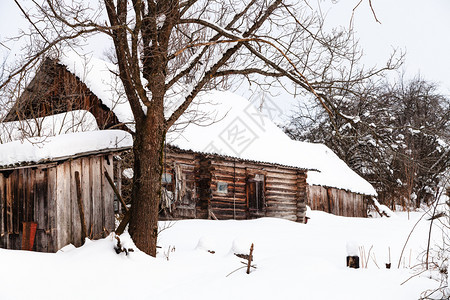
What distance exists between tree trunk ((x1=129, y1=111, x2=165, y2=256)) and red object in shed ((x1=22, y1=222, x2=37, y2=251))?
1487 millimetres

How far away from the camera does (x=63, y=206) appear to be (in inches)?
251

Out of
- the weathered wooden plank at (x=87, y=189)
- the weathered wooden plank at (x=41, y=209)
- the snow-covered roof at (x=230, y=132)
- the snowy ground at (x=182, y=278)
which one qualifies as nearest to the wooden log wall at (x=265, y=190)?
Answer: the snow-covered roof at (x=230, y=132)

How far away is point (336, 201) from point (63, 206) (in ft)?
64.0

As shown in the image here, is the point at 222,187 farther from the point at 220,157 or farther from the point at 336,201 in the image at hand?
the point at 336,201

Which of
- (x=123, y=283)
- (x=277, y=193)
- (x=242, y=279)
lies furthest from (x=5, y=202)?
(x=277, y=193)

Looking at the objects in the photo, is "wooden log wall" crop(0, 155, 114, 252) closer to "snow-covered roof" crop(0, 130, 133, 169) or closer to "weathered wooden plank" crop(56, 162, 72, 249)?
"weathered wooden plank" crop(56, 162, 72, 249)

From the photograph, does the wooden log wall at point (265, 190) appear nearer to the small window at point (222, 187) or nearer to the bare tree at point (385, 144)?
the small window at point (222, 187)

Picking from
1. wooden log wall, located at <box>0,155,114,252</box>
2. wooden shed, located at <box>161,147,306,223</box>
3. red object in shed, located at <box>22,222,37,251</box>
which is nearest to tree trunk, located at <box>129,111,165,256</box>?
wooden log wall, located at <box>0,155,114,252</box>

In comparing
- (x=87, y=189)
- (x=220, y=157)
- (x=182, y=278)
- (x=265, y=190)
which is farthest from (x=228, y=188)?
(x=182, y=278)

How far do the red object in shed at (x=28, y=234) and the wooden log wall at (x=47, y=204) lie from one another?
7 centimetres

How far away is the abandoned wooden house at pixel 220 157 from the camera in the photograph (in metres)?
13.0

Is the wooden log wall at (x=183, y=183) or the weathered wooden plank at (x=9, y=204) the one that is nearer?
the weathered wooden plank at (x=9, y=204)

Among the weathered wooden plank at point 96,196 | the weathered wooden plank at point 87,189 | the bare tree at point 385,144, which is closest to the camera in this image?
the weathered wooden plank at point 87,189

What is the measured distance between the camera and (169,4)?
665 centimetres
